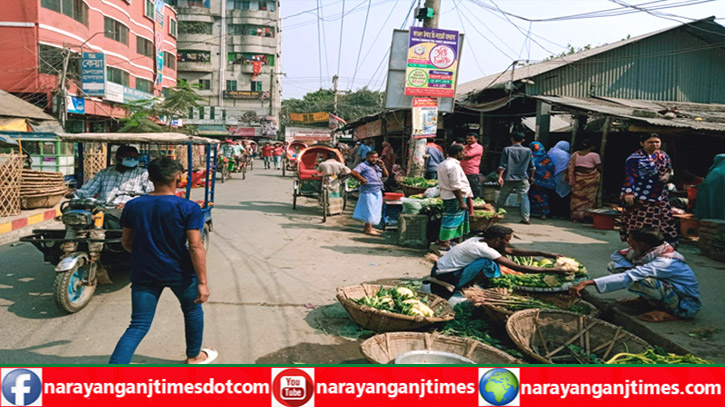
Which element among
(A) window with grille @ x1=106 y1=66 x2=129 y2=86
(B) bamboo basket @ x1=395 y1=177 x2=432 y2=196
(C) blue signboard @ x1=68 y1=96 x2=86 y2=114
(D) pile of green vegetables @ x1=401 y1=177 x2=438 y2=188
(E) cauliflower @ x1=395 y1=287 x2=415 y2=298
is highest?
(A) window with grille @ x1=106 y1=66 x2=129 y2=86

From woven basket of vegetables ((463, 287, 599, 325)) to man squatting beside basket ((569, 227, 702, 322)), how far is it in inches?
8.4

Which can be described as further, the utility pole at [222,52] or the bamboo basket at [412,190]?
the utility pole at [222,52]

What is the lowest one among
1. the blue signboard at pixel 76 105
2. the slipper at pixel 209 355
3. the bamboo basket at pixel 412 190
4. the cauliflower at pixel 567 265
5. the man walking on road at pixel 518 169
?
the slipper at pixel 209 355

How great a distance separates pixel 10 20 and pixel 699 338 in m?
27.4

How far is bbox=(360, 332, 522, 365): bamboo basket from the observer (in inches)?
145

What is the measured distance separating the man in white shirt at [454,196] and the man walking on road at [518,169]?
2611 mm

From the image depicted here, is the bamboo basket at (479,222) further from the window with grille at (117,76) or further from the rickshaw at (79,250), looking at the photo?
the window with grille at (117,76)

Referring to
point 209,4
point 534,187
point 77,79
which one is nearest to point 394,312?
point 534,187

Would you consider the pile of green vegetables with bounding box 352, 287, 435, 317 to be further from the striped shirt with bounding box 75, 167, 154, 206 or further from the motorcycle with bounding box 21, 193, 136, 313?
the striped shirt with bounding box 75, 167, 154, 206

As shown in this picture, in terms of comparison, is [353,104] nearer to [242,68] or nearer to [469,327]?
[242,68]

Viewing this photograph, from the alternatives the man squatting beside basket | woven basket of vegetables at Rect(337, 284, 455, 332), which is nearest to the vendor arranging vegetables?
woven basket of vegetables at Rect(337, 284, 455, 332)

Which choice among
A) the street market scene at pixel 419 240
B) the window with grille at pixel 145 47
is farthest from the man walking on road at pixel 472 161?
the window with grille at pixel 145 47

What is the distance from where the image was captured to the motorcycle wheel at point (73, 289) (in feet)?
15.6

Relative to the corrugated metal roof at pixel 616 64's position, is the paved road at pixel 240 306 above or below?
below
